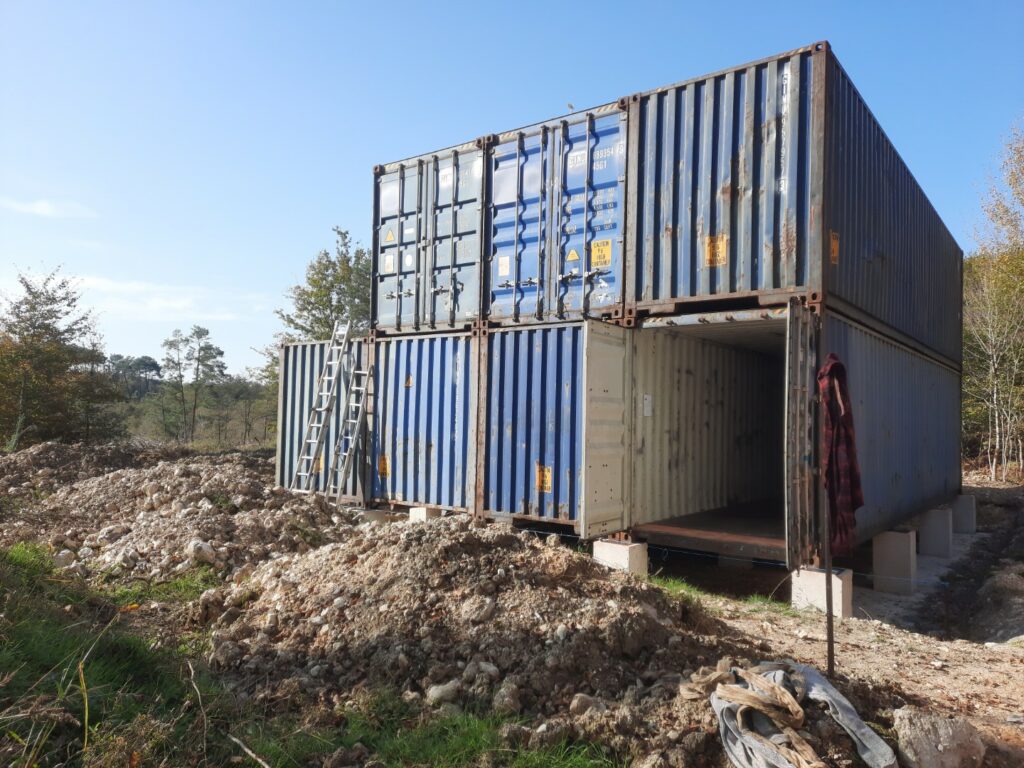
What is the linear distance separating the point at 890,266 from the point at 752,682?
315 inches

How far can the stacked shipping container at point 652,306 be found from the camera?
7.13 m

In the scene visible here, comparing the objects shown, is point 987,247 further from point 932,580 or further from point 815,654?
point 815,654

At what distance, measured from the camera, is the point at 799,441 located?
21.2 ft

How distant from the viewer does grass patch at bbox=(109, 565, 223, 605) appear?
6.19 metres

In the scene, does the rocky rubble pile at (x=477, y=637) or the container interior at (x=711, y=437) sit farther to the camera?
the container interior at (x=711, y=437)

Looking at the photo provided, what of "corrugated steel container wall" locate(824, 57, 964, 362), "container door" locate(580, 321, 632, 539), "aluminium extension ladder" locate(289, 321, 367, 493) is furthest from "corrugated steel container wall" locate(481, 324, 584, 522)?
"corrugated steel container wall" locate(824, 57, 964, 362)

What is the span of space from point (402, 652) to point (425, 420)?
5.38 meters

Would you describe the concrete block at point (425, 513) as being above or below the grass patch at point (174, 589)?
above

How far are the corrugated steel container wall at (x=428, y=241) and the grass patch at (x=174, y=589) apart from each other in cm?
435

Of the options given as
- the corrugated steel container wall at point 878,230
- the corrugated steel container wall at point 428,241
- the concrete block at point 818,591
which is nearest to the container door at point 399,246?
the corrugated steel container wall at point 428,241

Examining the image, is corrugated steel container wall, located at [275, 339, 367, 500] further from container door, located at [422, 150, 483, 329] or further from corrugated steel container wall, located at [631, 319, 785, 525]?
corrugated steel container wall, located at [631, 319, 785, 525]

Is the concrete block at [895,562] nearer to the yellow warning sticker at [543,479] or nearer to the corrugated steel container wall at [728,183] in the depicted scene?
the corrugated steel container wall at [728,183]

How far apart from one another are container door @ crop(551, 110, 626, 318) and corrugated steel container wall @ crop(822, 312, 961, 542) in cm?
253

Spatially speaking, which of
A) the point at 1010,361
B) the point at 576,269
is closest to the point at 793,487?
the point at 576,269
